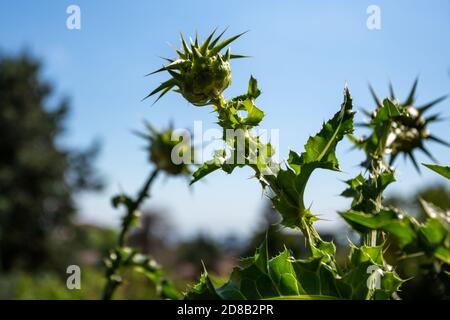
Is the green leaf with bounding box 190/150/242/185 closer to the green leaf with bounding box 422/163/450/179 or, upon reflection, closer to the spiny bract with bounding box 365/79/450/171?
the green leaf with bounding box 422/163/450/179

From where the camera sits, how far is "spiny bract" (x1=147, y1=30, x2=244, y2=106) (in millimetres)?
1656

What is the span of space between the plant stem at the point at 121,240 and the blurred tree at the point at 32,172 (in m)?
25.7

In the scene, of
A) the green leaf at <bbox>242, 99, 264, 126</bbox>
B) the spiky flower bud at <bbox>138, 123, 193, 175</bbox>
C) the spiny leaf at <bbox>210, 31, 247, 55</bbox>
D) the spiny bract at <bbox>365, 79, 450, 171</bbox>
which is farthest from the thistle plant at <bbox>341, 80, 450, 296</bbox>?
the spiky flower bud at <bbox>138, 123, 193, 175</bbox>

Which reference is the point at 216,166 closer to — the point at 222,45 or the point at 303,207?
the point at 303,207

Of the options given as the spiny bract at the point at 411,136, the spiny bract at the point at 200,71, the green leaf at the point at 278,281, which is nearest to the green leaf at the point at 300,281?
the green leaf at the point at 278,281

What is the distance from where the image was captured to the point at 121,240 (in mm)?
3162

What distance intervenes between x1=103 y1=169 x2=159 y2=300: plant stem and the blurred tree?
25.7m

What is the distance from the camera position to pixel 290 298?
1385mm

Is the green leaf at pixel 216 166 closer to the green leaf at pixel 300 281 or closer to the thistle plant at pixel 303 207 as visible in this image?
the thistle plant at pixel 303 207

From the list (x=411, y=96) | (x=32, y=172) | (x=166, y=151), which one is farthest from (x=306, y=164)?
(x=32, y=172)

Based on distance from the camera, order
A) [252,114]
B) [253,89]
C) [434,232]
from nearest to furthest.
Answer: [434,232] < [252,114] < [253,89]

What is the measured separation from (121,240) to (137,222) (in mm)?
160

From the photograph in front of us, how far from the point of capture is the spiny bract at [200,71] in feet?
5.43

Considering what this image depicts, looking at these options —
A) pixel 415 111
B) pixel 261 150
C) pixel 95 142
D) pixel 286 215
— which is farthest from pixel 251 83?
pixel 95 142
